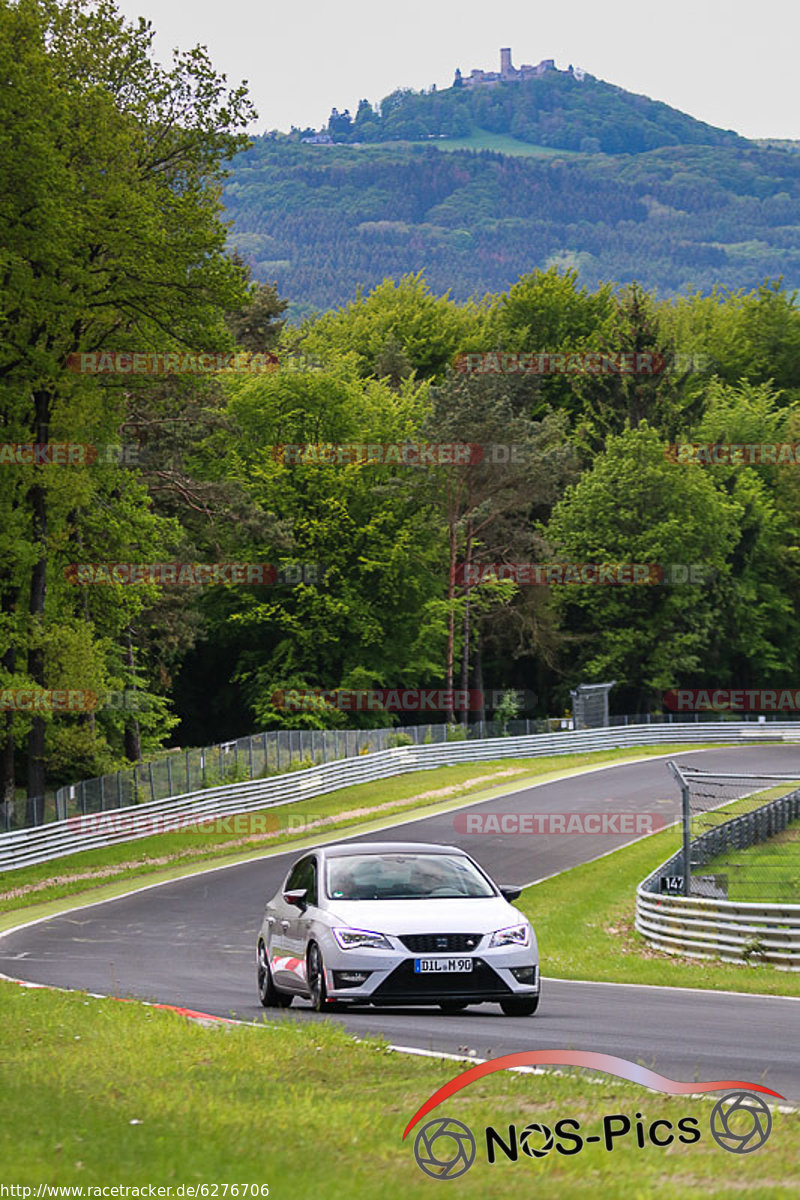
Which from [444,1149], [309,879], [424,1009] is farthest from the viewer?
[309,879]

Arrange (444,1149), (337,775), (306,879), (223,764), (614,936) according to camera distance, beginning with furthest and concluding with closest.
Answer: (337,775) → (223,764) → (614,936) → (306,879) → (444,1149)

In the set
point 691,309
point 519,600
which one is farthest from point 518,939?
point 691,309

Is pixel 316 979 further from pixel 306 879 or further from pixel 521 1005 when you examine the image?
pixel 521 1005

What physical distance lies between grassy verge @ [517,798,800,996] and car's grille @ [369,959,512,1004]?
507cm

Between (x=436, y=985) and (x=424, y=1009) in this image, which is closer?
(x=436, y=985)

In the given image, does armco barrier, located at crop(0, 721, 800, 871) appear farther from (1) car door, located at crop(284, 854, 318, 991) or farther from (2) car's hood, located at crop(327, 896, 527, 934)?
(2) car's hood, located at crop(327, 896, 527, 934)

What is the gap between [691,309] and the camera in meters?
115

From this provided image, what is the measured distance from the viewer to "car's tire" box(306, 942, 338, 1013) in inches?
503

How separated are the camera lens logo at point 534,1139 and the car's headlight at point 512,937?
5570mm

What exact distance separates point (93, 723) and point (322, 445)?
30156 mm

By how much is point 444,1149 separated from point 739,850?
2455cm

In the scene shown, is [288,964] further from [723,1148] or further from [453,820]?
[453,820]

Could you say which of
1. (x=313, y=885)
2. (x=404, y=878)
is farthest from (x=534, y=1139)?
(x=313, y=885)

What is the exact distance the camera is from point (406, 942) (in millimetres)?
12609
